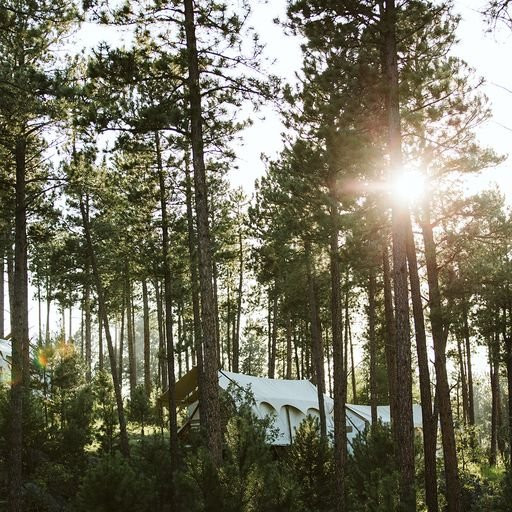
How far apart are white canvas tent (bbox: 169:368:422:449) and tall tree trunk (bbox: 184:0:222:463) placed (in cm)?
907

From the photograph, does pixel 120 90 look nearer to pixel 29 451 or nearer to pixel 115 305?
pixel 29 451

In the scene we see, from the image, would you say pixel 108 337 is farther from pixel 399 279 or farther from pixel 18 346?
pixel 399 279

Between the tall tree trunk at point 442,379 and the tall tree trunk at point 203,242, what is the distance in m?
5.33

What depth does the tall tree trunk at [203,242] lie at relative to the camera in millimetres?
10133

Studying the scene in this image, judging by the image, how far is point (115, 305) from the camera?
2805cm

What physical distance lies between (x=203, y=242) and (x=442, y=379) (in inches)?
256

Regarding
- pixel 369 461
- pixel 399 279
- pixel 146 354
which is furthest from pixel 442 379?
pixel 146 354

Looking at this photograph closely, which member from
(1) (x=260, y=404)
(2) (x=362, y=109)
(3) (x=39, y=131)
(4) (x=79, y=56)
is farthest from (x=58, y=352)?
(2) (x=362, y=109)

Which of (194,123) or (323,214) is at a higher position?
(194,123)

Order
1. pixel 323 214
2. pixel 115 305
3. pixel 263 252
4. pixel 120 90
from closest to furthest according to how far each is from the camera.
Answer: pixel 120 90, pixel 323 214, pixel 263 252, pixel 115 305

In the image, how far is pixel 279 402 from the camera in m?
20.5

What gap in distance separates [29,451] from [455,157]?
12250 millimetres

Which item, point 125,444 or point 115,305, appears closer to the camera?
point 125,444

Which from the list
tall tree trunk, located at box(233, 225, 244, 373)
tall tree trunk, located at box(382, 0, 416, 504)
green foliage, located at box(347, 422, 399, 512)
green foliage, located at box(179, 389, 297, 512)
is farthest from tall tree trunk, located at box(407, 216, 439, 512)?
tall tree trunk, located at box(233, 225, 244, 373)
